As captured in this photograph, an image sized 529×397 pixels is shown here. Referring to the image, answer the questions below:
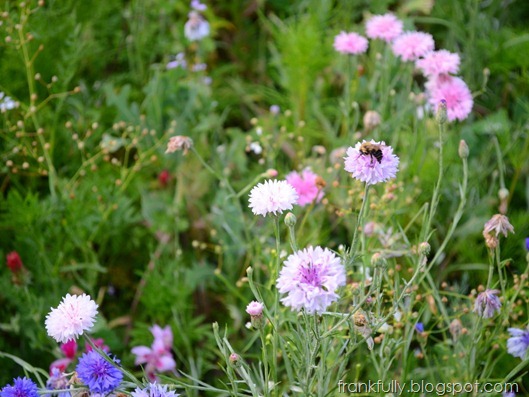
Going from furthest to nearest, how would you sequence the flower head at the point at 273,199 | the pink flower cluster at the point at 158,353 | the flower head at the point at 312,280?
the pink flower cluster at the point at 158,353
the flower head at the point at 273,199
the flower head at the point at 312,280

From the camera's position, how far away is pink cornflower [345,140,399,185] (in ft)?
2.36

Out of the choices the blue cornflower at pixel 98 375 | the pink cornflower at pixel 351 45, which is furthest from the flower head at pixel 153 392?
the pink cornflower at pixel 351 45

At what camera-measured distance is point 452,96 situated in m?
1.04

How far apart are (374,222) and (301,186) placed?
121 millimetres

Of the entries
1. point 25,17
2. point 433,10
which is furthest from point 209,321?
point 433,10

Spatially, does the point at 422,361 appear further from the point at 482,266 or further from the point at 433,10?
the point at 433,10

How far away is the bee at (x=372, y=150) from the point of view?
28.4 inches

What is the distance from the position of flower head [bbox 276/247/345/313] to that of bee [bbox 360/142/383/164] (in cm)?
12

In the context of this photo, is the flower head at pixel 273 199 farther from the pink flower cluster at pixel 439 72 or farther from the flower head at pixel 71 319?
the pink flower cluster at pixel 439 72

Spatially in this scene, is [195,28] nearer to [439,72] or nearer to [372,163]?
[439,72]

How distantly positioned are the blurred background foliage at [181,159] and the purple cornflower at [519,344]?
247 mm

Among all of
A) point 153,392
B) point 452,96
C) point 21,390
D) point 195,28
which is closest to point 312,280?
point 153,392

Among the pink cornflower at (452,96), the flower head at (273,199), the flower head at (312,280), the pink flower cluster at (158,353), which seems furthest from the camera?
the pink flower cluster at (158,353)

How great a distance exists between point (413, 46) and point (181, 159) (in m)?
0.54
